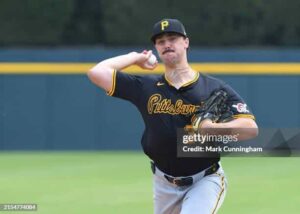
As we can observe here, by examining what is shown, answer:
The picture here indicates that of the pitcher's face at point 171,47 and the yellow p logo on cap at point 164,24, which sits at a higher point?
the yellow p logo on cap at point 164,24

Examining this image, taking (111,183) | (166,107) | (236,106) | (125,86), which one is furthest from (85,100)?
(236,106)

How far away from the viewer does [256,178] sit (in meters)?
11.9

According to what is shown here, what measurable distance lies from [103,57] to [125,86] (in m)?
11.0

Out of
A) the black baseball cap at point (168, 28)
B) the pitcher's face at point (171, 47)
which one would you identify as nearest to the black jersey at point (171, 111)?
the pitcher's face at point (171, 47)

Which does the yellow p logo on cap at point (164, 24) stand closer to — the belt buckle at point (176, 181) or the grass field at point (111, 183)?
the belt buckle at point (176, 181)

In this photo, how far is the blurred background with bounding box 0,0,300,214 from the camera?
16.2m

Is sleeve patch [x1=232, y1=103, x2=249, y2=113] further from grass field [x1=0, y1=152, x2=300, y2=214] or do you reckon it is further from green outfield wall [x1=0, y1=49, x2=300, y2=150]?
green outfield wall [x1=0, y1=49, x2=300, y2=150]

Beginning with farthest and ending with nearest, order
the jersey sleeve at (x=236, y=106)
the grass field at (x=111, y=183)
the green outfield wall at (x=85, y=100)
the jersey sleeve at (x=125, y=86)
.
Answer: the green outfield wall at (x=85, y=100) < the grass field at (x=111, y=183) < the jersey sleeve at (x=125, y=86) < the jersey sleeve at (x=236, y=106)

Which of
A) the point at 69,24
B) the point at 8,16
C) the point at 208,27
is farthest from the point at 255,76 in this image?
the point at 8,16

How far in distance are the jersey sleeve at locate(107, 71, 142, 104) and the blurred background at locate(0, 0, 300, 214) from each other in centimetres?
1043

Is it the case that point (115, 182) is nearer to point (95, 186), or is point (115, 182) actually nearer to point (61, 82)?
A: point (95, 186)

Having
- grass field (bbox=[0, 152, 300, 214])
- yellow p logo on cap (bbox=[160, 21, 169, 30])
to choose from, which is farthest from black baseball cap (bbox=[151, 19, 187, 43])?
grass field (bbox=[0, 152, 300, 214])

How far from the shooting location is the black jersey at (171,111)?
541 cm

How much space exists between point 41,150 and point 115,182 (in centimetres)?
506
